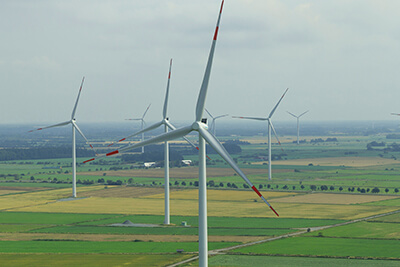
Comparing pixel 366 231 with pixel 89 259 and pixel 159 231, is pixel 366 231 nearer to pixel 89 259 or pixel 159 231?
pixel 159 231

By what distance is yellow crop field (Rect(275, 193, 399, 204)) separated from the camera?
126 meters

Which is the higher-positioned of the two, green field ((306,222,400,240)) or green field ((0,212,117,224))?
green field ((0,212,117,224))

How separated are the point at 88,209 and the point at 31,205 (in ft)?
42.7

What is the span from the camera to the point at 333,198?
428 feet

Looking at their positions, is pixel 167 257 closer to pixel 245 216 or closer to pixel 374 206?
pixel 245 216

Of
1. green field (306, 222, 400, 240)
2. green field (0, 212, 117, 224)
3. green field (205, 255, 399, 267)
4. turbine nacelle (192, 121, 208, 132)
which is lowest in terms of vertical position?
green field (205, 255, 399, 267)

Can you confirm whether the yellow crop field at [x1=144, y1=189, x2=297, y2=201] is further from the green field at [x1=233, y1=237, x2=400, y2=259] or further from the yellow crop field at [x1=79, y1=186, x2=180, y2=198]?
the green field at [x1=233, y1=237, x2=400, y2=259]

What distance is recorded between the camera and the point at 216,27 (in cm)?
4684

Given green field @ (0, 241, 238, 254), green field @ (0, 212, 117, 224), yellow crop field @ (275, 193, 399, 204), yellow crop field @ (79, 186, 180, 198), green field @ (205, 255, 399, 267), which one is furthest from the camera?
yellow crop field @ (79, 186, 180, 198)

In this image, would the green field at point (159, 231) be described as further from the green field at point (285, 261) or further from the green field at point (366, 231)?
the green field at point (285, 261)

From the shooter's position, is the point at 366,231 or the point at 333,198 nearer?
the point at 366,231

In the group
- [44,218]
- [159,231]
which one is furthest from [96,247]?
[44,218]

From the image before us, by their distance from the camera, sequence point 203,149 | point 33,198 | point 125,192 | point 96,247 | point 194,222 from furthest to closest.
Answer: point 125,192 → point 33,198 → point 194,222 → point 96,247 → point 203,149

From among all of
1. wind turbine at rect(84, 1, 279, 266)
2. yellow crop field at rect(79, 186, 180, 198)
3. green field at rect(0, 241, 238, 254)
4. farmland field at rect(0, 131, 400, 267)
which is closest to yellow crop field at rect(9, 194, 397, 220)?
farmland field at rect(0, 131, 400, 267)
